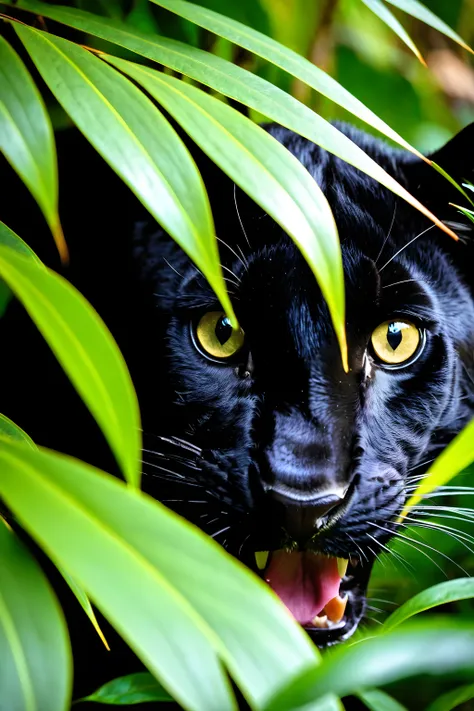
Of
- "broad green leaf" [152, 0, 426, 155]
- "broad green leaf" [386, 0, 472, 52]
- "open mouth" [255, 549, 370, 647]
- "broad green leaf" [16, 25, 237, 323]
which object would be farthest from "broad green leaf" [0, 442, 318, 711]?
"broad green leaf" [386, 0, 472, 52]

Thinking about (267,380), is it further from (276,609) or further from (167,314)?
(276,609)

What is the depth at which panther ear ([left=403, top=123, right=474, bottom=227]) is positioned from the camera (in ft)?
3.07

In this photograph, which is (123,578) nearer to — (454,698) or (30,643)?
(30,643)

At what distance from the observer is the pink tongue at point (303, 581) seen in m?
0.91

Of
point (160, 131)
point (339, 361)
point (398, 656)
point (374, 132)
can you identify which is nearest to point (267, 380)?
A: point (339, 361)

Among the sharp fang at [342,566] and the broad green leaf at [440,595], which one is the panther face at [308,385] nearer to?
the sharp fang at [342,566]

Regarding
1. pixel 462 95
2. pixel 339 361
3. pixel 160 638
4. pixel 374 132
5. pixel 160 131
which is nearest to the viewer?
pixel 160 638

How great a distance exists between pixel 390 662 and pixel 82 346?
9.6 inches

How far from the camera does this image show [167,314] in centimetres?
96

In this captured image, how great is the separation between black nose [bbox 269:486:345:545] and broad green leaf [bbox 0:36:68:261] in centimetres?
34

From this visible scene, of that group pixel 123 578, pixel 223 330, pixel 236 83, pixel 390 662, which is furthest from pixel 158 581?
pixel 223 330

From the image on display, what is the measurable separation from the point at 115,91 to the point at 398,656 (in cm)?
44

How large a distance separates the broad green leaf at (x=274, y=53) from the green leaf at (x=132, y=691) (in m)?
0.54

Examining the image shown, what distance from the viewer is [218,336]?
3.11 ft
